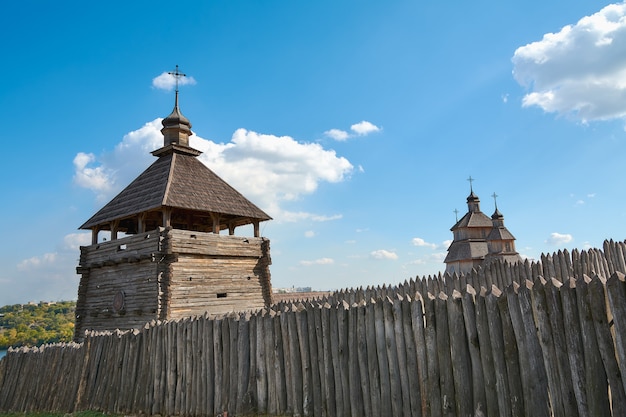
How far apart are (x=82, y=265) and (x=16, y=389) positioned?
381 inches

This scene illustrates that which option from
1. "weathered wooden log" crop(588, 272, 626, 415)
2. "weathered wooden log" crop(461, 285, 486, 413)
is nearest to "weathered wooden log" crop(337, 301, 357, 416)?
"weathered wooden log" crop(461, 285, 486, 413)

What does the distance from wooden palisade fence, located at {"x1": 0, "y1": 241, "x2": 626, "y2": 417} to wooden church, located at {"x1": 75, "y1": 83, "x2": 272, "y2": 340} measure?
640 cm

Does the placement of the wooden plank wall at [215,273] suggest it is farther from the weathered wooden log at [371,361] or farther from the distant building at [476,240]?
the distant building at [476,240]

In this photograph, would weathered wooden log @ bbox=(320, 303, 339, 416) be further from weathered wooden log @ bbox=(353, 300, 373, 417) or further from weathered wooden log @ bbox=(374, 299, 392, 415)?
weathered wooden log @ bbox=(374, 299, 392, 415)

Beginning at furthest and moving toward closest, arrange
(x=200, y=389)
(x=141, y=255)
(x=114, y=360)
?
1. (x=141, y=255)
2. (x=114, y=360)
3. (x=200, y=389)

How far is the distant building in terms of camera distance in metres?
40.3

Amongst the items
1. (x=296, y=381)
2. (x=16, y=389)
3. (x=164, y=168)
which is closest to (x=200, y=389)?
(x=296, y=381)

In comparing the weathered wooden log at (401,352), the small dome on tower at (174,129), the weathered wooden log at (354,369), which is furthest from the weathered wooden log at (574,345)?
the small dome on tower at (174,129)

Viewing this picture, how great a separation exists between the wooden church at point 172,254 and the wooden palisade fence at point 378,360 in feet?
21.0

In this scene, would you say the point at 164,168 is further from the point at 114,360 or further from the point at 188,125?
the point at 114,360

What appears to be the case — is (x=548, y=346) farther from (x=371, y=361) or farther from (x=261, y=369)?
(x=261, y=369)

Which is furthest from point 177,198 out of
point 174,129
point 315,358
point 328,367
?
point 328,367

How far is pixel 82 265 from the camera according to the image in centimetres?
1891

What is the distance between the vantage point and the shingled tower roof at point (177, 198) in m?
17.5
